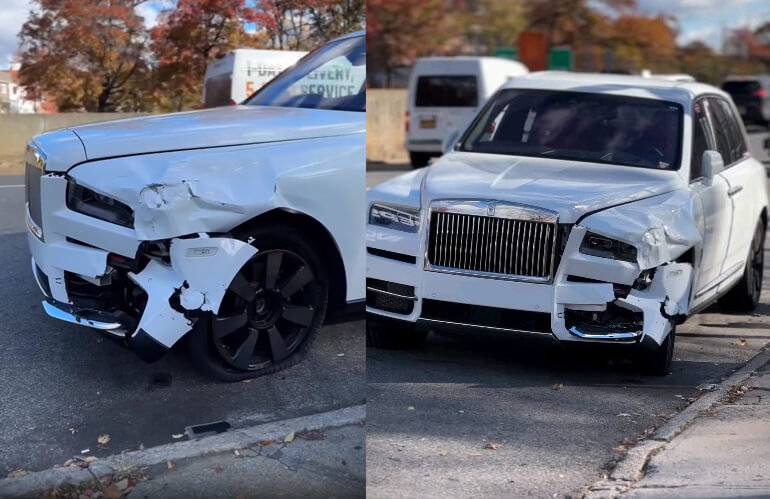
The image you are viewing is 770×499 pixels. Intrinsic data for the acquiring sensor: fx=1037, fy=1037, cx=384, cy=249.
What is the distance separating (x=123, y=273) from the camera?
12.6ft

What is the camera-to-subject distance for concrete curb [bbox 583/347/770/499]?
14.3 feet

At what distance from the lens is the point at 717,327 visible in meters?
7.71

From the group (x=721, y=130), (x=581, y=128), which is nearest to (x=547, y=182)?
(x=581, y=128)

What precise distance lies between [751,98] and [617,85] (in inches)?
1123

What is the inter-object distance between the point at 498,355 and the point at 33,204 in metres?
3.58

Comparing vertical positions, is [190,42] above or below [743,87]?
above

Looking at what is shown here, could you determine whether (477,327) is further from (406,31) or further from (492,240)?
(406,31)

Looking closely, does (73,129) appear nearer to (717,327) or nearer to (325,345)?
(325,345)

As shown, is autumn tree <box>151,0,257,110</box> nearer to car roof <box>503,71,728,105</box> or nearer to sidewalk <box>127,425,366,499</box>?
sidewalk <box>127,425,366,499</box>

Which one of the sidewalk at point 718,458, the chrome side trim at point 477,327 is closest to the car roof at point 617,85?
the chrome side trim at point 477,327

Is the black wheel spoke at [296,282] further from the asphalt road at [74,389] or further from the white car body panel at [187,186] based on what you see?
the asphalt road at [74,389]

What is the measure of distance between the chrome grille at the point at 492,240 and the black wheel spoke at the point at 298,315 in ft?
5.41

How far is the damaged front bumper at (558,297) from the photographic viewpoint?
5.59 m

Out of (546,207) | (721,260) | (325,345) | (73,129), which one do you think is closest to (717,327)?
(721,260)
